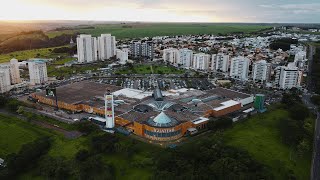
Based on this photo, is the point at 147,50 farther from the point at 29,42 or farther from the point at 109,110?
the point at 109,110

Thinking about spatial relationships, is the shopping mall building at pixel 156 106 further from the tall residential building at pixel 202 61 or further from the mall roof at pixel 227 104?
the tall residential building at pixel 202 61

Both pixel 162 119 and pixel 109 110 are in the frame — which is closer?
pixel 162 119

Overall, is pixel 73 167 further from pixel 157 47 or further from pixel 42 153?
pixel 157 47

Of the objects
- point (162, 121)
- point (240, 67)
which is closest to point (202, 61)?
point (240, 67)

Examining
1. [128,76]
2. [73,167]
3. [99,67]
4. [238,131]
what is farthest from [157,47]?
[73,167]

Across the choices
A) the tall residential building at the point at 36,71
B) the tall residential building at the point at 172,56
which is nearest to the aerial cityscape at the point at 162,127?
the tall residential building at the point at 36,71

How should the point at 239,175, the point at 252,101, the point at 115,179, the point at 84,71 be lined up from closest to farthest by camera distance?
the point at 239,175 → the point at 115,179 → the point at 252,101 → the point at 84,71
